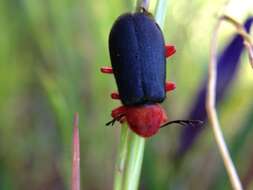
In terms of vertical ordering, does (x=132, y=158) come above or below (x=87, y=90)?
above

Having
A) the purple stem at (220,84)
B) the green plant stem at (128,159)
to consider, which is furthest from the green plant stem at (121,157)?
the purple stem at (220,84)

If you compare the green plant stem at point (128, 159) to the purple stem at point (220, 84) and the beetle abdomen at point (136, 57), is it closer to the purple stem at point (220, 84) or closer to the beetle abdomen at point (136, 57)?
the beetle abdomen at point (136, 57)

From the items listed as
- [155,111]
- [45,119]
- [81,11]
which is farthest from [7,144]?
[155,111]

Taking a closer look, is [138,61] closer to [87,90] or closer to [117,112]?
[117,112]

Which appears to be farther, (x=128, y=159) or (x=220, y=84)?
(x=220, y=84)

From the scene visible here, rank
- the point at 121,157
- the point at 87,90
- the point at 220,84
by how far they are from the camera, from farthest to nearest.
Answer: the point at 87,90
the point at 220,84
the point at 121,157

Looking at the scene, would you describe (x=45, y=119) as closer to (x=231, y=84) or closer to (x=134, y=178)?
(x=231, y=84)

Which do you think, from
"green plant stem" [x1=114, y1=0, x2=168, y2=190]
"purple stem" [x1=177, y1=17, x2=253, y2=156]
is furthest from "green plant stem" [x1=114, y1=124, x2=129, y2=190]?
"purple stem" [x1=177, y1=17, x2=253, y2=156]

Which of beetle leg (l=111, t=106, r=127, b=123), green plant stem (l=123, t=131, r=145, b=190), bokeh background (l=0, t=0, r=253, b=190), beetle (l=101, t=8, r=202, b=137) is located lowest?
bokeh background (l=0, t=0, r=253, b=190)

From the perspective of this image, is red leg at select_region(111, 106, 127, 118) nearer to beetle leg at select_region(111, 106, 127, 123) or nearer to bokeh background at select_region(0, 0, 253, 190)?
beetle leg at select_region(111, 106, 127, 123)

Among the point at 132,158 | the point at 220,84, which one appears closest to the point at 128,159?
the point at 132,158
